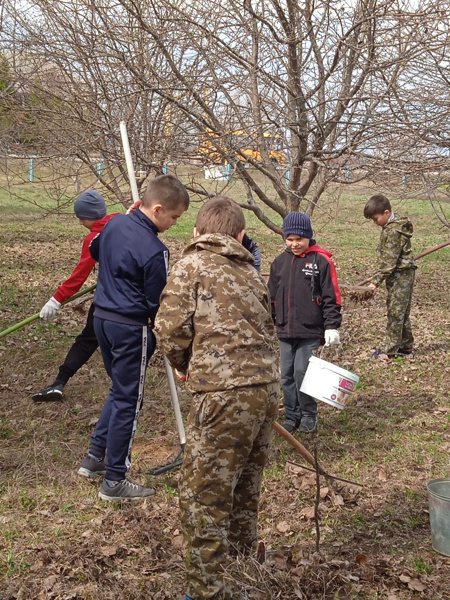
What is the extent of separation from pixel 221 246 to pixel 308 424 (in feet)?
8.89

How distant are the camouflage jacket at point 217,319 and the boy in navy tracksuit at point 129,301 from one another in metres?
0.86

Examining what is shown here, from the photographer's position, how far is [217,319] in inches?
117

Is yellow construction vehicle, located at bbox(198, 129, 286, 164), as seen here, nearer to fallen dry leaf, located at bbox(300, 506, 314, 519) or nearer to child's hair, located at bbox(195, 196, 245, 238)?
child's hair, located at bbox(195, 196, 245, 238)

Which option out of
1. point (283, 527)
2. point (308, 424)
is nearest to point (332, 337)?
point (308, 424)

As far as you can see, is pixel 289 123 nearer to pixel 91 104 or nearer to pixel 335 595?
pixel 91 104

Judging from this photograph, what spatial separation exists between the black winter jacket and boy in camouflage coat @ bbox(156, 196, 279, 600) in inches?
85.1

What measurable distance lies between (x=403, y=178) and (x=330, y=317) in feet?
7.11

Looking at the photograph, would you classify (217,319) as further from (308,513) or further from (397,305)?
(397,305)

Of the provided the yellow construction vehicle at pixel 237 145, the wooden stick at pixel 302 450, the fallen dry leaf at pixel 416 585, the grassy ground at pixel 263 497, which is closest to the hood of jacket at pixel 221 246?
the wooden stick at pixel 302 450

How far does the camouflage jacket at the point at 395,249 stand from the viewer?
24.7 feet

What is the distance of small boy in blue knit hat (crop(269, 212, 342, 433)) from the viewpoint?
5.18 m

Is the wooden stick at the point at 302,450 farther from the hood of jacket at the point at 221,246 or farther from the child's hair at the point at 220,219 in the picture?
the child's hair at the point at 220,219

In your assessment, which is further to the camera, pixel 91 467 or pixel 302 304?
pixel 302 304

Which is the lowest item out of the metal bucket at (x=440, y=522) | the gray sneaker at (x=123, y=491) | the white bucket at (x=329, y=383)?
the gray sneaker at (x=123, y=491)
